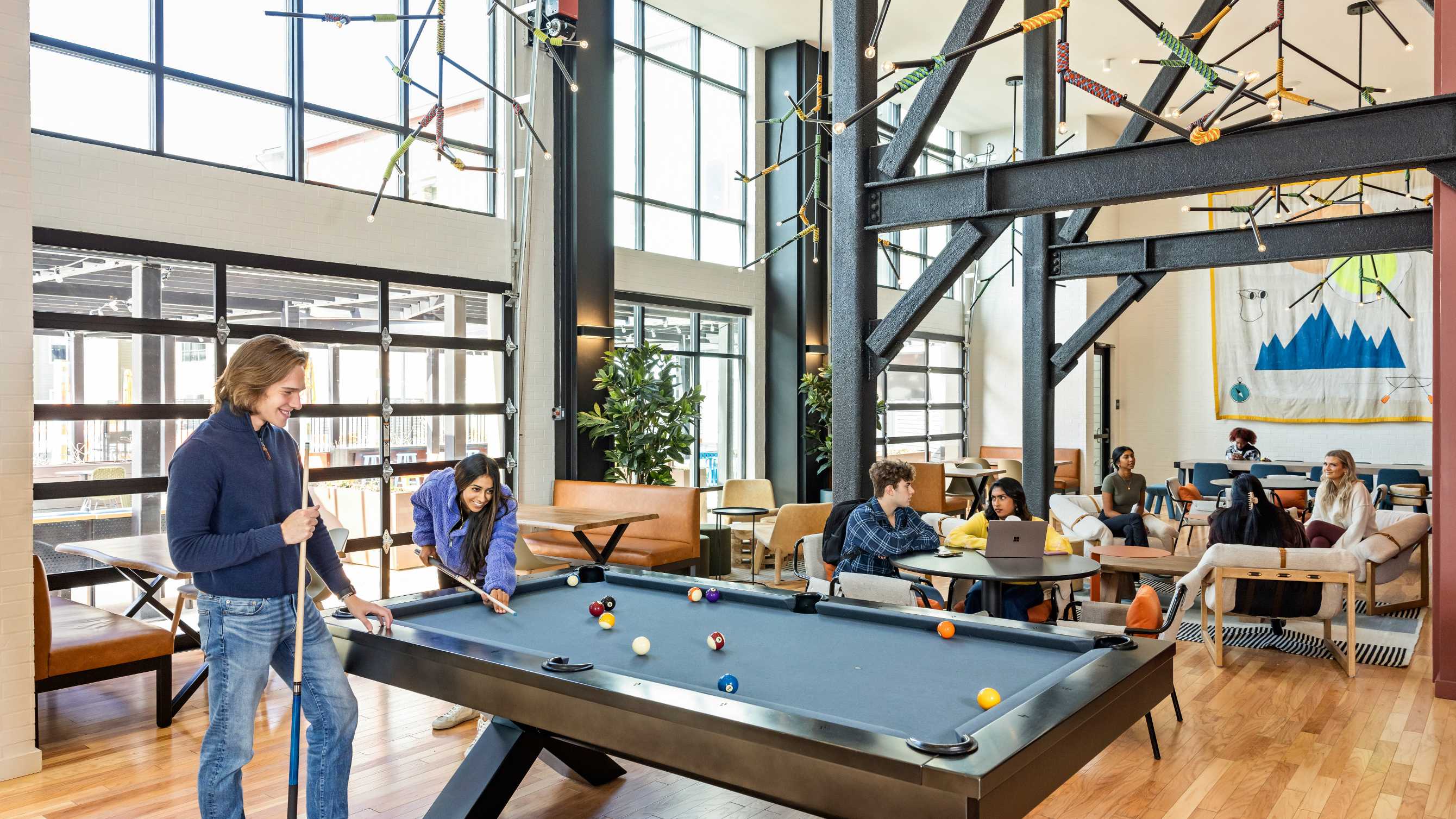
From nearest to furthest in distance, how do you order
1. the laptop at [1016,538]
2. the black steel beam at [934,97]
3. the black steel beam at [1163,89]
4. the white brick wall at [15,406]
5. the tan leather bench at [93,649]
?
the white brick wall at [15,406], the tan leather bench at [93,649], the laptop at [1016,538], the black steel beam at [934,97], the black steel beam at [1163,89]

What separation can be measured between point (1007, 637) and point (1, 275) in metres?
4.06

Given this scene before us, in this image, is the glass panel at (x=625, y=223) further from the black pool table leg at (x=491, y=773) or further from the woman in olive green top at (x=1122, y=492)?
the black pool table leg at (x=491, y=773)

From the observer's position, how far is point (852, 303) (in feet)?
19.2

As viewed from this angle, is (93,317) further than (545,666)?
Yes

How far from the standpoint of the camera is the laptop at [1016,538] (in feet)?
16.3

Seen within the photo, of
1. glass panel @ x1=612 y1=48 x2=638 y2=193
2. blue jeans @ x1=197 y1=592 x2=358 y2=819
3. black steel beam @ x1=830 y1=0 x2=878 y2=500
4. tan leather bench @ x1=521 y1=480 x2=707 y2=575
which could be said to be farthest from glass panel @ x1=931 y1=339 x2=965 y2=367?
blue jeans @ x1=197 y1=592 x2=358 y2=819

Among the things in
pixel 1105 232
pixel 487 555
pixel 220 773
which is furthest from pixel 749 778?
pixel 1105 232

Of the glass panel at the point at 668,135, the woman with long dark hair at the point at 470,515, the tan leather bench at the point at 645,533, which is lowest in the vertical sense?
the tan leather bench at the point at 645,533

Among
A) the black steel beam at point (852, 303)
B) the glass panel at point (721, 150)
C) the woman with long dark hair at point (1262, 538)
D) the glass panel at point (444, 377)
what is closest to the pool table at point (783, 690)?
the black steel beam at point (852, 303)

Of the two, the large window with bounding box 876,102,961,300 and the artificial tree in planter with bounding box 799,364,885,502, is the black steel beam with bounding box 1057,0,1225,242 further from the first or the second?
the large window with bounding box 876,102,961,300

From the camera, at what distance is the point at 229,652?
A: 2.70 metres

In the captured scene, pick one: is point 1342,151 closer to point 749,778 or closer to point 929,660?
point 929,660

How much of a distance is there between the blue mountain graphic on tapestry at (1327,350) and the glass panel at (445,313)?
438 inches

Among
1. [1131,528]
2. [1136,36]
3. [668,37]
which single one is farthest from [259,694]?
[1136,36]
